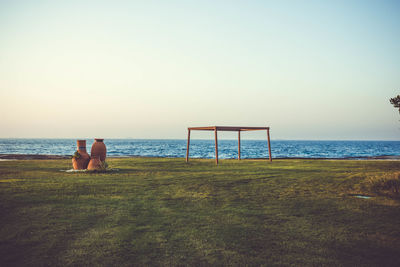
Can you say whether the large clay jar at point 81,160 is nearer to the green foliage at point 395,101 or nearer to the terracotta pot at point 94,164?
the terracotta pot at point 94,164

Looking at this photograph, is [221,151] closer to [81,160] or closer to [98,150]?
[98,150]

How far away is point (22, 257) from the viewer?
433 centimetres

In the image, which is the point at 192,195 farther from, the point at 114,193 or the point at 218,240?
the point at 218,240

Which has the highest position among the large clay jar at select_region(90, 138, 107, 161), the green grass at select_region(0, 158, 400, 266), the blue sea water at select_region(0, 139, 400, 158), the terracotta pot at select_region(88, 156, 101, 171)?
the large clay jar at select_region(90, 138, 107, 161)

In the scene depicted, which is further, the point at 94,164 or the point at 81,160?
the point at 81,160

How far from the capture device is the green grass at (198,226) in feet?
14.4

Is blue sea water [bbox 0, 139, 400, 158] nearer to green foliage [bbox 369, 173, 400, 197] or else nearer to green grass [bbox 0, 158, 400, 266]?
green foliage [bbox 369, 173, 400, 197]

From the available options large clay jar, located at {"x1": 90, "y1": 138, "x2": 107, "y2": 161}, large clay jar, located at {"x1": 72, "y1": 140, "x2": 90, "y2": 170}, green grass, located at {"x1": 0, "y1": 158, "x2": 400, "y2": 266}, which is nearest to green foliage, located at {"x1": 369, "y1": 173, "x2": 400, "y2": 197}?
green grass, located at {"x1": 0, "y1": 158, "x2": 400, "y2": 266}

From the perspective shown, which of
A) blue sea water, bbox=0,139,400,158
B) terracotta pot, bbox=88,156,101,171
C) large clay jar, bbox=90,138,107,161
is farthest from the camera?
blue sea water, bbox=0,139,400,158

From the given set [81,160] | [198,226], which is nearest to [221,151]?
[81,160]

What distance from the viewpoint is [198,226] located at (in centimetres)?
582

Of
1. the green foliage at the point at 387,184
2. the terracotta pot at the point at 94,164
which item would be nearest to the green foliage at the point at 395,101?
the green foliage at the point at 387,184

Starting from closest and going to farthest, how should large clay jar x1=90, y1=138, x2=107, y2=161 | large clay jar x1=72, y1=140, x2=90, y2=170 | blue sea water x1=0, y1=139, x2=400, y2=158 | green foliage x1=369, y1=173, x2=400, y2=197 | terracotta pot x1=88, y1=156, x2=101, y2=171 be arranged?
1. green foliage x1=369, y1=173, x2=400, y2=197
2. terracotta pot x1=88, y1=156, x2=101, y2=171
3. large clay jar x1=72, y1=140, x2=90, y2=170
4. large clay jar x1=90, y1=138, x2=107, y2=161
5. blue sea water x1=0, y1=139, x2=400, y2=158

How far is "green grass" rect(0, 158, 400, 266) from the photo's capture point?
14.4ft
